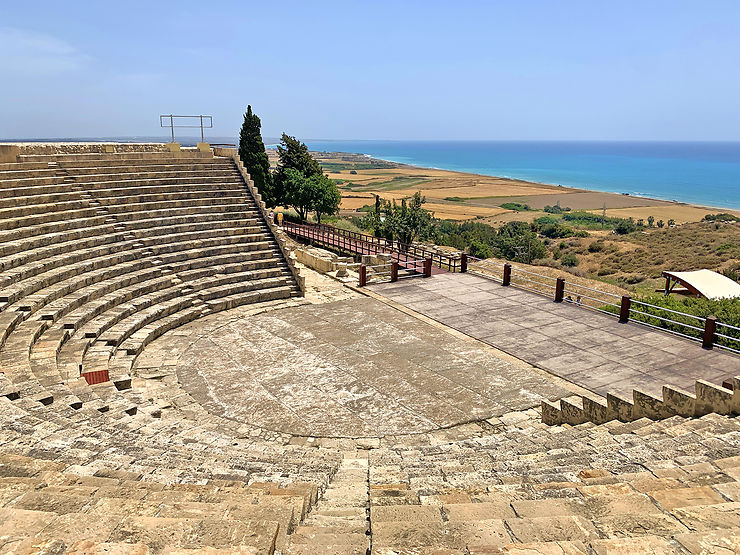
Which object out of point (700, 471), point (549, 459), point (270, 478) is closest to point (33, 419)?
point (270, 478)

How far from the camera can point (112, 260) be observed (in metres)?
17.2

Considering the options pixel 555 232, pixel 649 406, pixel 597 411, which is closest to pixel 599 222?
pixel 555 232

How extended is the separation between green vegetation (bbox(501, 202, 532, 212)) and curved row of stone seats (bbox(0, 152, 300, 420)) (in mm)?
72138

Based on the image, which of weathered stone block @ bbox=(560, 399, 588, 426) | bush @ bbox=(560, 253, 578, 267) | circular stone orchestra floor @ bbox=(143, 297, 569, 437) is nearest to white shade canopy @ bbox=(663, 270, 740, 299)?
circular stone orchestra floor @ bbox=(143, 297, 569, 437)

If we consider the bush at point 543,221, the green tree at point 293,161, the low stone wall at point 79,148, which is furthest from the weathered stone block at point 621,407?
the bush at point 543,221

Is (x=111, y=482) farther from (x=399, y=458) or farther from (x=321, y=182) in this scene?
(x=321, y=182)

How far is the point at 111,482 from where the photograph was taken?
5770 millimetres

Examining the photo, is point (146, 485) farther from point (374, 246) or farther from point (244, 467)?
point (374, 246)

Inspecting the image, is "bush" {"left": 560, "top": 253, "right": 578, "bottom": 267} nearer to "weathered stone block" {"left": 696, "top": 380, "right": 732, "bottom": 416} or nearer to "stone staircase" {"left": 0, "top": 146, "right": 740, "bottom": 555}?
"stone staircase" {"left": 0, "top": 146, "right": 740, "bottom": 555}

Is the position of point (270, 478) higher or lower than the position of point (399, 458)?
higher

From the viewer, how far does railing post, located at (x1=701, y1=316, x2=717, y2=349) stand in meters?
13.8

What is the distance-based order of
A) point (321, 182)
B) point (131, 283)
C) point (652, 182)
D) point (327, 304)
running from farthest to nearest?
point (652, 182) < point (321, 182) < point (327, 304) < point (131, 283)

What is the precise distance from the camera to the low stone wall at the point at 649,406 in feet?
27.3

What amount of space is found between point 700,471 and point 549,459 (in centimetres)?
194
